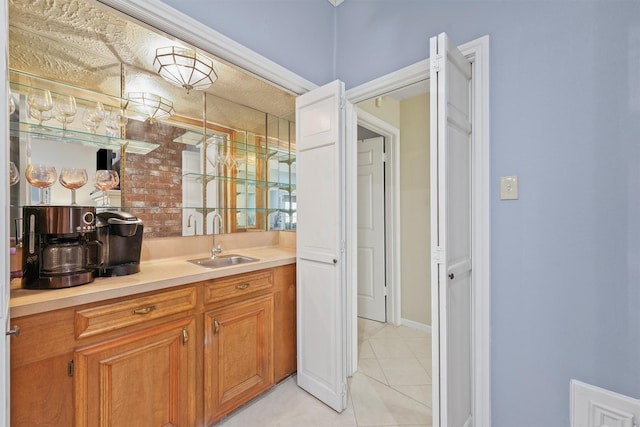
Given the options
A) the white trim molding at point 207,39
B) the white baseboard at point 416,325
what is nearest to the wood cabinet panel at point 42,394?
the white trim molding at point 207,39

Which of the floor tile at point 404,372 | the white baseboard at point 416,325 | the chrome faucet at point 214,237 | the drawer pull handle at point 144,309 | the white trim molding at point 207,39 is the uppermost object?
the white trim molding at point 207,39

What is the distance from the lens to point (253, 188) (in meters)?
2.79

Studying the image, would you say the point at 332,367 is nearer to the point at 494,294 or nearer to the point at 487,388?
the point at 487,388

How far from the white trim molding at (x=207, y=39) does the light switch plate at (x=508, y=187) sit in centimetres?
140

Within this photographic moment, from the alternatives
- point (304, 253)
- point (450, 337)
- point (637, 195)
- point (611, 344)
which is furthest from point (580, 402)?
point (304, 253)

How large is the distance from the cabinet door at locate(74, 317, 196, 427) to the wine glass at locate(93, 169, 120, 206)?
944 millimetres

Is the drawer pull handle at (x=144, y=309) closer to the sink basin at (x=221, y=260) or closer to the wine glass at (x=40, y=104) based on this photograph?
the sink basin at (x=221, y=260)

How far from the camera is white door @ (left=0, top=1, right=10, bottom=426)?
2.90ft

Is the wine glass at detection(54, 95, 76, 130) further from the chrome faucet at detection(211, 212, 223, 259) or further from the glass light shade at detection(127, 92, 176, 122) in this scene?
the chrome faucet at detection(211, 212, 223, 259)

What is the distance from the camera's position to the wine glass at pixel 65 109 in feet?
5.41

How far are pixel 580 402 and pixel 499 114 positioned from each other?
1.38 meters

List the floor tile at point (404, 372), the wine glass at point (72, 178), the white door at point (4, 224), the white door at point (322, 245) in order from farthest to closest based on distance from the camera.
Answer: the floor tile at point (404, 372), the white door at point (322, 245), the wine glass at point (72, 178), the white door at point (4, 224)

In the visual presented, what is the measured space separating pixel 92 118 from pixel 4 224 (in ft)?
3.90

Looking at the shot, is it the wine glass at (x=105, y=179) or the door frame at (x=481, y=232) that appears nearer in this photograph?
the door frame at (x=481, y=232)
